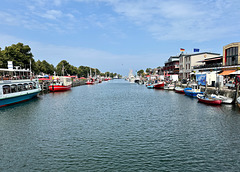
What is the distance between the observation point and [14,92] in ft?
151

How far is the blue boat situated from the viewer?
4144cm

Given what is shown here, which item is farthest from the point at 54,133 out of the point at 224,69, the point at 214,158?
the point at 224,69

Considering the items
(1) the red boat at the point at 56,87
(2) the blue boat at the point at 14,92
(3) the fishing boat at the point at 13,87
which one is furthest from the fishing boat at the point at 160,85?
(2) the blue boat at the point at 14,92

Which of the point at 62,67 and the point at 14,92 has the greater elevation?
the point at 62,67

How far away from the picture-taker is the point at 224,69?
67312 millimetres

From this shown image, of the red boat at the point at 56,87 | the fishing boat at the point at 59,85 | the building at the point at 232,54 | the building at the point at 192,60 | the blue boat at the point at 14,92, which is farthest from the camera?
the building at the point at 192,60

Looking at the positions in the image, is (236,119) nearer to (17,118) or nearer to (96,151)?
(96,151)

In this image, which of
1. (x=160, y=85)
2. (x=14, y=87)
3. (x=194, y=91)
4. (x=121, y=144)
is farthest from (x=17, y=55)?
(x=121, y=144)

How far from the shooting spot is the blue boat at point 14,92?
41438 mm

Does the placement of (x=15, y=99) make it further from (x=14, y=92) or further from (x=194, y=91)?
(x=194, y=91)

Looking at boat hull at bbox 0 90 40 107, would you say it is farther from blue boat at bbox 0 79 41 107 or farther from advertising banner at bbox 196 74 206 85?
advertising banner at bbox 196 74 206 85

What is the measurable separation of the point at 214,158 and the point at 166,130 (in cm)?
816

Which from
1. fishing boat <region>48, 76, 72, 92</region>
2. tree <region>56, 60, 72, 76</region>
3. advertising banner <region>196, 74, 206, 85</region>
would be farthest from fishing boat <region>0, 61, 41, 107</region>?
tree <region>56, 60, 72, 76</region>

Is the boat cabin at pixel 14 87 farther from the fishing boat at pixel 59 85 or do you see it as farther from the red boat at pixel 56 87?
the fishing boat at pixel 59 85
